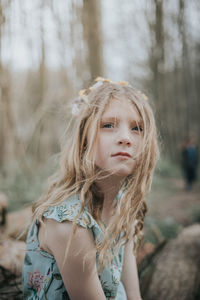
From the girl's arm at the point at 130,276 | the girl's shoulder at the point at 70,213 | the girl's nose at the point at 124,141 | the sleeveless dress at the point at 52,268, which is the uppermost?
the girl's nose at the point at 124,141

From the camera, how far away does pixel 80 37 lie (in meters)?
3.64

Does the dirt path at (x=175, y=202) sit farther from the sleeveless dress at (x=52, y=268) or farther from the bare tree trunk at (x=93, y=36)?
the sleeveless dress at (x=52, y=268)

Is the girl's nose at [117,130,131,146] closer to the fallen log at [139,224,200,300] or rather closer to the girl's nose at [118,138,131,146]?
the girl's nose at [118,138,131,146]

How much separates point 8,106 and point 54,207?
3.53 m

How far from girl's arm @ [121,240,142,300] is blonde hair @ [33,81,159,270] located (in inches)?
8.6

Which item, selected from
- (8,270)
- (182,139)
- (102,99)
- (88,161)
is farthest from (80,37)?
(182,139)

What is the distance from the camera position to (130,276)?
1446 mm

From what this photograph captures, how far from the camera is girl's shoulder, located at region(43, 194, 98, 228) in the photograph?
1.02 metres

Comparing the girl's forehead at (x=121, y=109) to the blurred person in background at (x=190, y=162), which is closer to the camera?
the girl's forehead at (x=121, y=109)

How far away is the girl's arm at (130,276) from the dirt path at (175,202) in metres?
2.82

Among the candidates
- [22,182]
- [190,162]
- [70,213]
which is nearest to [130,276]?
[70,213]

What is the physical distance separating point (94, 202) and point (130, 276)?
1.86 feet

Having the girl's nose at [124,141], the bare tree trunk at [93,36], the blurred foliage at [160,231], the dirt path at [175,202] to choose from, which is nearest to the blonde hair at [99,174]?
the girl's nose at [124,141]

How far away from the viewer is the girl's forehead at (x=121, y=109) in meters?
1.21
